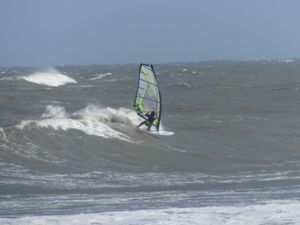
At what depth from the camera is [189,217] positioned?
7.64 m

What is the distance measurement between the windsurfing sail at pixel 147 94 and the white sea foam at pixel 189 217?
10.8m

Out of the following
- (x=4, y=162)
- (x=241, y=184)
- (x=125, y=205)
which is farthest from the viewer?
(x=4, y=162)

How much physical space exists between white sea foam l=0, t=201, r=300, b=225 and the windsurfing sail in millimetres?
10844

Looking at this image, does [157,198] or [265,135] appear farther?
[265,135]

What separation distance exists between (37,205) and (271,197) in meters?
3.02

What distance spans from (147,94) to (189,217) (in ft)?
38.8

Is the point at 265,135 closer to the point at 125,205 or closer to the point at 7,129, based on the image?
the point at 7,129

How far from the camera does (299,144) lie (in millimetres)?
16484

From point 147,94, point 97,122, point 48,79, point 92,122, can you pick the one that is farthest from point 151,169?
point 48,79

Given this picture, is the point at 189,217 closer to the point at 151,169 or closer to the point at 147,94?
the point at 151,169

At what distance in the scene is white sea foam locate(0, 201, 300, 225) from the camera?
7.37 meters

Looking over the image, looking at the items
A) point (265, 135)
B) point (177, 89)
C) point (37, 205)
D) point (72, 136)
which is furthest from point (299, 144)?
point (177, 89)

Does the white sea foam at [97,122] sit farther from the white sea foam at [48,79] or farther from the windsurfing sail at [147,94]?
the white sea foam at [48,79]

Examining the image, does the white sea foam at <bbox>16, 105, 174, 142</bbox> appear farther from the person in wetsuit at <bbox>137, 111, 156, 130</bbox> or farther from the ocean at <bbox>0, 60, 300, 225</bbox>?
the person in wetsuit at <bbox>137, 111, 156, 130</bbox>
